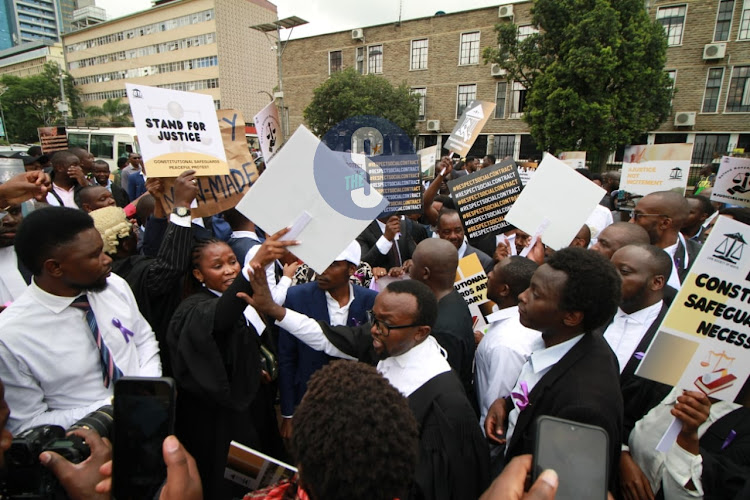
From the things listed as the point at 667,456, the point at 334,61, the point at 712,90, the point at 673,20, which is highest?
the point at 673,20

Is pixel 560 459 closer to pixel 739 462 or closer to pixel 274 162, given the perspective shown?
pixel 739 462

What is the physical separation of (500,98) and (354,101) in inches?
429

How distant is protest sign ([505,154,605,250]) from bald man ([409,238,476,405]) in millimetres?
1060

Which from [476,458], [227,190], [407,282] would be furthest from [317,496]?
[227,190]

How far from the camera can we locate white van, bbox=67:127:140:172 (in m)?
17.8

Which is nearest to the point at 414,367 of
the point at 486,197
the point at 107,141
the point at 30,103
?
the point at 486,197

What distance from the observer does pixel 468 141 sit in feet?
21.0

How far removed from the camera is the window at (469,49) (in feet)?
96.9

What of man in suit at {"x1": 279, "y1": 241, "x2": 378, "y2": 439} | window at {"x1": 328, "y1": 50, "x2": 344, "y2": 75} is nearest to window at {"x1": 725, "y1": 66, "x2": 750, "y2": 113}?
window at {"x1": 328, "y1": 50, "x2": 344, "y2": 75}

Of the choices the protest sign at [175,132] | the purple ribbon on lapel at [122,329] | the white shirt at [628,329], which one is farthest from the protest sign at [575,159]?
the purple ribbon on lapel at [122,329]

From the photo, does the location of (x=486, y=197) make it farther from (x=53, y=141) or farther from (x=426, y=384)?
(x=53, y=141)

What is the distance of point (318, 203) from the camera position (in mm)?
2146

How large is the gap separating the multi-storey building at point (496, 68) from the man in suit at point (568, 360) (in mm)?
27100

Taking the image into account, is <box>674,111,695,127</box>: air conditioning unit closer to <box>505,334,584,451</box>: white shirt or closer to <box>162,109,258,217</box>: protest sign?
<box>162,109,258,217</box>: protest sign
